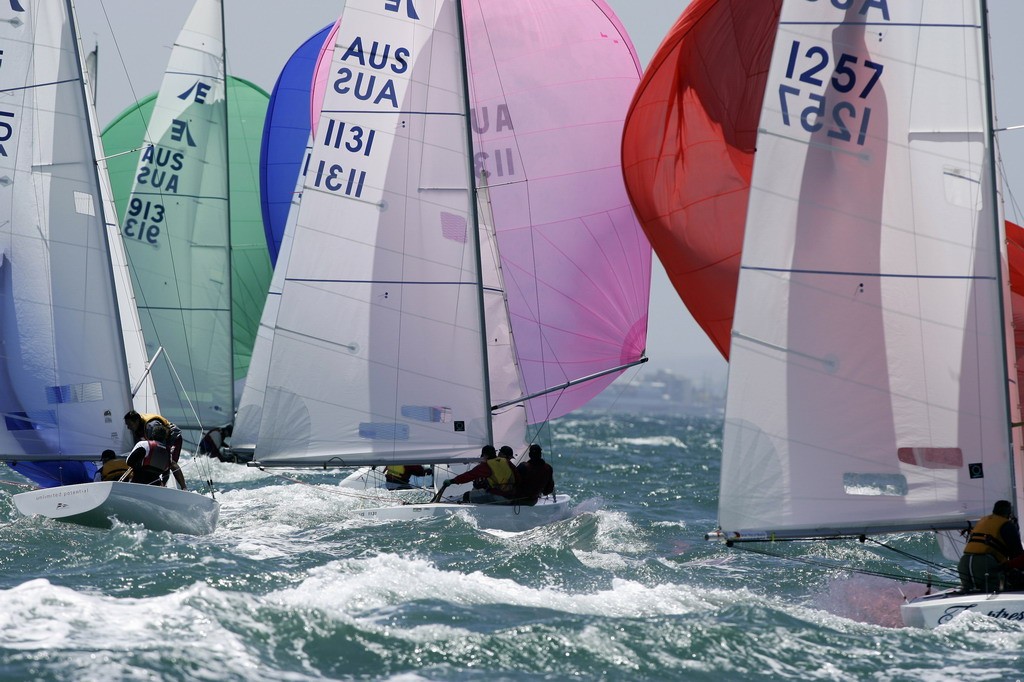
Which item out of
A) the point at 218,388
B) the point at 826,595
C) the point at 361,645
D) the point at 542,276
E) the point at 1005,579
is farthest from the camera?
the point at 218,388

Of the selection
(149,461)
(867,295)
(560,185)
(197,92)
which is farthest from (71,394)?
(197,92)

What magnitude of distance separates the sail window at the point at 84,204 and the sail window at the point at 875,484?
700 cm

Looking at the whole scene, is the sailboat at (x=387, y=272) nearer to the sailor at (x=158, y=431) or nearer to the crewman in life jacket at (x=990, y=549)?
the sailor at (x=158, y=431)

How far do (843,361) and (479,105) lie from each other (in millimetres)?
7090

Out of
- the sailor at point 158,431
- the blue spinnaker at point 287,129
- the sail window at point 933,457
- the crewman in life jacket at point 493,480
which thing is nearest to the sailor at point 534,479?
the crewman in life jacket at point 493,480

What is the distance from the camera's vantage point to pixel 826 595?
10.1m

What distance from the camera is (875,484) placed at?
9.02 meters

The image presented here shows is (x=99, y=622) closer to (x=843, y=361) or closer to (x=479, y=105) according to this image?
(x=843, y=361)

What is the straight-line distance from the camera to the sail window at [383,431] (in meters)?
13.1

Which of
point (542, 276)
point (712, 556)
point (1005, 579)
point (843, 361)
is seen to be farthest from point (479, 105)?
point (1005, 579)

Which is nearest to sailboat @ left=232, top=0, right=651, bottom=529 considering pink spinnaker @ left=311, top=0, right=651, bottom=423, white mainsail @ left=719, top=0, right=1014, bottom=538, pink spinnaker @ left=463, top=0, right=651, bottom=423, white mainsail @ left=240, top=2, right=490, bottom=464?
white mainsail @ left=240, top=2, right=490, bottom=464

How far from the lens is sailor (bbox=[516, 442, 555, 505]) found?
1264 centimetres

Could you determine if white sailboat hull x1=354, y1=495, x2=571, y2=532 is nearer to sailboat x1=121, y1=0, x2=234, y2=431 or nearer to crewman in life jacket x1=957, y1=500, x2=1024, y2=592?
crewman in life jacket x1=957, y1=500, x2=1024, y2=592

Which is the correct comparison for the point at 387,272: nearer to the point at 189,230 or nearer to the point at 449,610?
the point at 449,610
